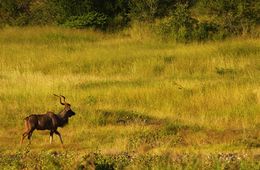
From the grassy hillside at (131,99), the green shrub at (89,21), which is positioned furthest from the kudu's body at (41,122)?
the green shrub at (89,21)

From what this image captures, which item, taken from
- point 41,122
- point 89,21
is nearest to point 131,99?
point 41,122

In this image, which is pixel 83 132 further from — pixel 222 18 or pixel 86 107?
pixel 222 18

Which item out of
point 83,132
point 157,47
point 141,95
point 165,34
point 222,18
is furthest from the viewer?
point 222,18

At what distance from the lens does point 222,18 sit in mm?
33469

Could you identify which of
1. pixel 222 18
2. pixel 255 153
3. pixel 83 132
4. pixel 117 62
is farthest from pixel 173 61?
pixel 255 153

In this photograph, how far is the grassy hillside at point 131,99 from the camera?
1114cm

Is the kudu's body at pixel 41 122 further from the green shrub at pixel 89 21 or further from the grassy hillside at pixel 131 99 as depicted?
the green shrub at pixel 89 21

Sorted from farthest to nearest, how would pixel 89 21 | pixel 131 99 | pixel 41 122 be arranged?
pixel 89 21 → pixel 131 99 → pixel 41 122

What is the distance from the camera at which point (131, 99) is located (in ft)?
61.6

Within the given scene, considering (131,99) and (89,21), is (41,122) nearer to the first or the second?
(131,99)

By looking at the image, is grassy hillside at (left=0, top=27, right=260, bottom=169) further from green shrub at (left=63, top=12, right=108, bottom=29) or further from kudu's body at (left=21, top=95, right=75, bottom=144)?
green shrub at (left=63, top=12, right=108, bottom=29)

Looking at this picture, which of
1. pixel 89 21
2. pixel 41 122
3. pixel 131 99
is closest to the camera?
pixel 41 122

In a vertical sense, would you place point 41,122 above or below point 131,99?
above

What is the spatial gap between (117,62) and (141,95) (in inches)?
265
